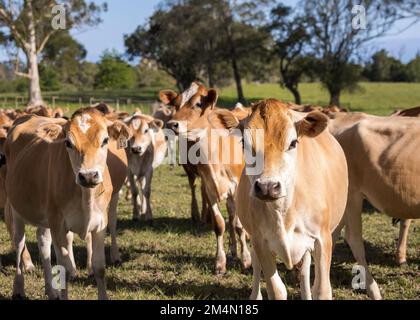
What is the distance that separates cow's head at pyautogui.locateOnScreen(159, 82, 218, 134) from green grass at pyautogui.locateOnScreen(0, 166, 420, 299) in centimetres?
186

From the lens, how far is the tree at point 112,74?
266 ft

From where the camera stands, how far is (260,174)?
3.98 metres

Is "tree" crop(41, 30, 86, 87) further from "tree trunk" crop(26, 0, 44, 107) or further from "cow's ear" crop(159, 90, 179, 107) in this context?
"cow's ear" crop(159, 90, 179, 107)

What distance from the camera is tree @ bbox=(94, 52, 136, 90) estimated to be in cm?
8106

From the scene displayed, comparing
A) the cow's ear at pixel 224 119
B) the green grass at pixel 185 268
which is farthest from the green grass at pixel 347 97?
the cow's ear at pixel 224 119

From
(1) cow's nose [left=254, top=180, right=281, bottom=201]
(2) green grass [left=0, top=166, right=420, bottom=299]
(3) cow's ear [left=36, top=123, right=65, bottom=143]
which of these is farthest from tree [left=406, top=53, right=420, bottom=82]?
(1) cow's nose [left=254, top=180, right=281, bottom=201]

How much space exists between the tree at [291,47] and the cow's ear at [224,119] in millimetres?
40270

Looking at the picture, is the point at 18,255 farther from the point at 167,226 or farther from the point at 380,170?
the point at 380,170

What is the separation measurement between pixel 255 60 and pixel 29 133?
45912mm

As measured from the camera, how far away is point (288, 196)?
4281 mm

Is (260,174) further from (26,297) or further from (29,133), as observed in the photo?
(29,133)

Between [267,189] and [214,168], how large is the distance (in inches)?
142

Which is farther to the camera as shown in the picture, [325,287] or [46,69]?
[46,69]
